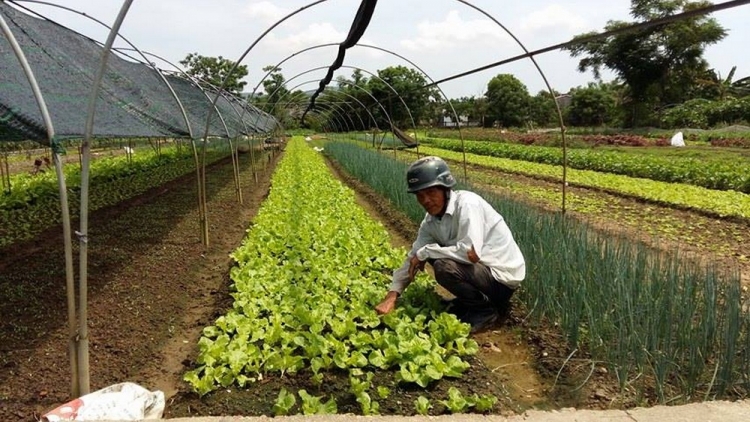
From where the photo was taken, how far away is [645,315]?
2734 mm

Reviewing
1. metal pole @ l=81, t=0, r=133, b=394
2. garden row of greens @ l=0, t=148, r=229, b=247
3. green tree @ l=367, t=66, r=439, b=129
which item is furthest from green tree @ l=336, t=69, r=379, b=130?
metal pole @ l=81, t=0, r=133, b=394

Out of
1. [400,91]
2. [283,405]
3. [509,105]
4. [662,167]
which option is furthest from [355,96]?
[283,405]

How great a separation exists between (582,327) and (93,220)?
6811 millimetres

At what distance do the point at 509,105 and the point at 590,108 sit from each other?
680cm

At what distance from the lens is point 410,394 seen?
9.21 ft

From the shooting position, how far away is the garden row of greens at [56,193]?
7234 millimetres

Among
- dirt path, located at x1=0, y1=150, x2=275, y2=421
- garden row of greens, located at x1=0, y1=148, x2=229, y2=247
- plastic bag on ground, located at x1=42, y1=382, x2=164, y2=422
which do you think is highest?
garden row of greens, located at x1=0, y1=148, x2=229, y2=247

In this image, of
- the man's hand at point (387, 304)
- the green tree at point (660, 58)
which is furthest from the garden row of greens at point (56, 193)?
the green tree at point (660, 58)

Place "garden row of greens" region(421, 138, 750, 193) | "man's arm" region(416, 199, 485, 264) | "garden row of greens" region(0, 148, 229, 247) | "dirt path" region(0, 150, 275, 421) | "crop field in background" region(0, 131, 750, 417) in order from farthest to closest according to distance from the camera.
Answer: "garden row of greens" region(421, 138, 750, 193), "garden row of greens" region(0, 148, 229, 247), "man's arm" region(416, 199, 485, 264), "dirt path" region(0, 150, 275, 421), "crop field in background" region(0, 131, 750, 417)

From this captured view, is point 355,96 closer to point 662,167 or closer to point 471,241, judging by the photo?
point 662,167

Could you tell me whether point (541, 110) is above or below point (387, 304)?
above

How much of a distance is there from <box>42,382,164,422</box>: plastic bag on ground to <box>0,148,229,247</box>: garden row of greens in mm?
4699

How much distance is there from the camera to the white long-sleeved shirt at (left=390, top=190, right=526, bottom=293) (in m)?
3.44

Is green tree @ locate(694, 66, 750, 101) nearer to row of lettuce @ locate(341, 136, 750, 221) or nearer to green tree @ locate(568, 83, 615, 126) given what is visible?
green tree @ locate(568, 83, 615, 126)
